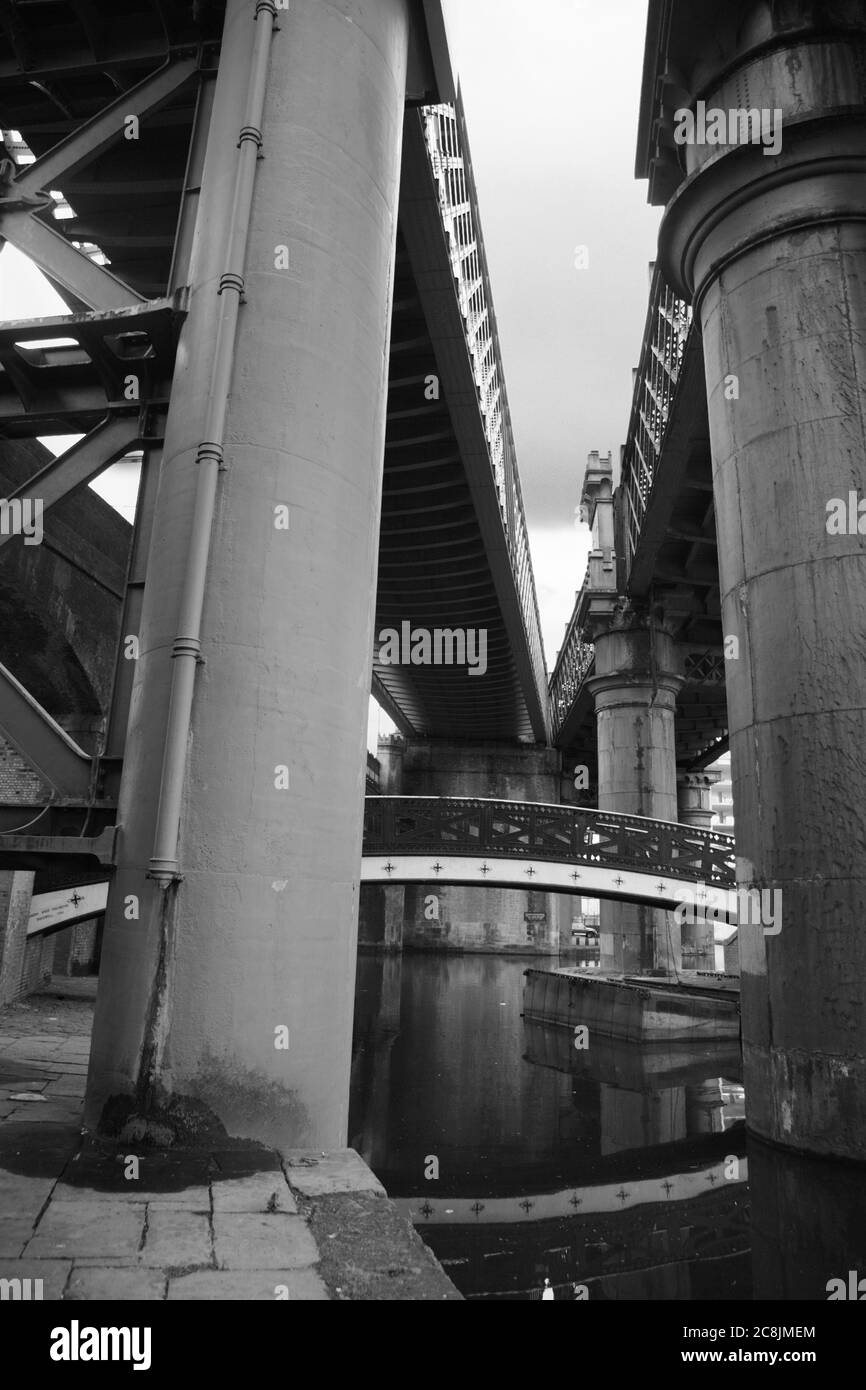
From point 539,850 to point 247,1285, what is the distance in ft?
52.5

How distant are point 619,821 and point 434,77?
46.1 ft

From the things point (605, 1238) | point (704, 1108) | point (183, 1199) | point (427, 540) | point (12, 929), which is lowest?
point (605, 1238)

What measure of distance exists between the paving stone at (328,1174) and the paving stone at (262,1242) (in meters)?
0.44

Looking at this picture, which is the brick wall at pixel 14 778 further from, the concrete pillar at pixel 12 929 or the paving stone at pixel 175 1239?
the paving stone at pixel 175 1239

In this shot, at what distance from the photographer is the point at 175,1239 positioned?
10.4 ft

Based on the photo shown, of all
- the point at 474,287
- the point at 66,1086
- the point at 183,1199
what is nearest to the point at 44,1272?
the point at 183,1199

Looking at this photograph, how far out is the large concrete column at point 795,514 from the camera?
810 cm

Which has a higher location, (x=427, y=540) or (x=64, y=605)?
(x=427, y=540)

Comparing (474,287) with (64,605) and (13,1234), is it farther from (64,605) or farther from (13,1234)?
(13,1234)


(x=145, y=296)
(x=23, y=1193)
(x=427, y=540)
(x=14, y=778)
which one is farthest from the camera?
(x=427, y=540)

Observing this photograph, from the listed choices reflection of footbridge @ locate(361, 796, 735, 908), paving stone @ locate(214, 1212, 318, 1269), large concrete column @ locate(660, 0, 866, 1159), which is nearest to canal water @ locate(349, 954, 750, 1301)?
large concrete column @ locate(660, 0, 866, 1159)
